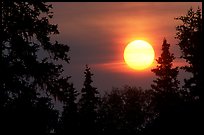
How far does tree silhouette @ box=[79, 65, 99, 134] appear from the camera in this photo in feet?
184

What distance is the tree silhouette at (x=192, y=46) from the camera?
47447mm

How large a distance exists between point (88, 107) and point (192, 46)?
48.2ft

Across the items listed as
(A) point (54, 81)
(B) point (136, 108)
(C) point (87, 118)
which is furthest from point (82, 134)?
(B) point (136, 108)

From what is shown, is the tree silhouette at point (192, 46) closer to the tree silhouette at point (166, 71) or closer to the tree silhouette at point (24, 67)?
the tree silhouette at point (166, 71)

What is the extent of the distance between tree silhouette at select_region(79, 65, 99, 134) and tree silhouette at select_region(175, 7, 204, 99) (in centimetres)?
1153

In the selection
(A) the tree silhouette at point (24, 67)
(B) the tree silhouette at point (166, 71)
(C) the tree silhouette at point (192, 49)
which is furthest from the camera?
(B) the tree silhouette at point (166, 71)

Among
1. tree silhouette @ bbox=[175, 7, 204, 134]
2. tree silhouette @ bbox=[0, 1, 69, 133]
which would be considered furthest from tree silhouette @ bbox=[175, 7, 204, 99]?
tree silhouette @ bbox=[0, 1, 69, 133]

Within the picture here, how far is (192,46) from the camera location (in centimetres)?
5134

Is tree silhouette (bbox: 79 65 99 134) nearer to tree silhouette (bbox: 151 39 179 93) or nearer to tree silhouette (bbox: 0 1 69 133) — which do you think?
tree silhouette (bbox: 151 39 179 93)

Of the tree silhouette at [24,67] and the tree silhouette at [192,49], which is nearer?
the tree silhouette at [24,67]

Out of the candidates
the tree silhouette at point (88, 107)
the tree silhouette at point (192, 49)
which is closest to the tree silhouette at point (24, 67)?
the tree silhouette at point (192, 49)

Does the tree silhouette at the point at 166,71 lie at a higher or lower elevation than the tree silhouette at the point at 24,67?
higher

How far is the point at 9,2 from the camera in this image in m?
18.8

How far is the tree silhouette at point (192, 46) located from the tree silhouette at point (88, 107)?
1153cm
